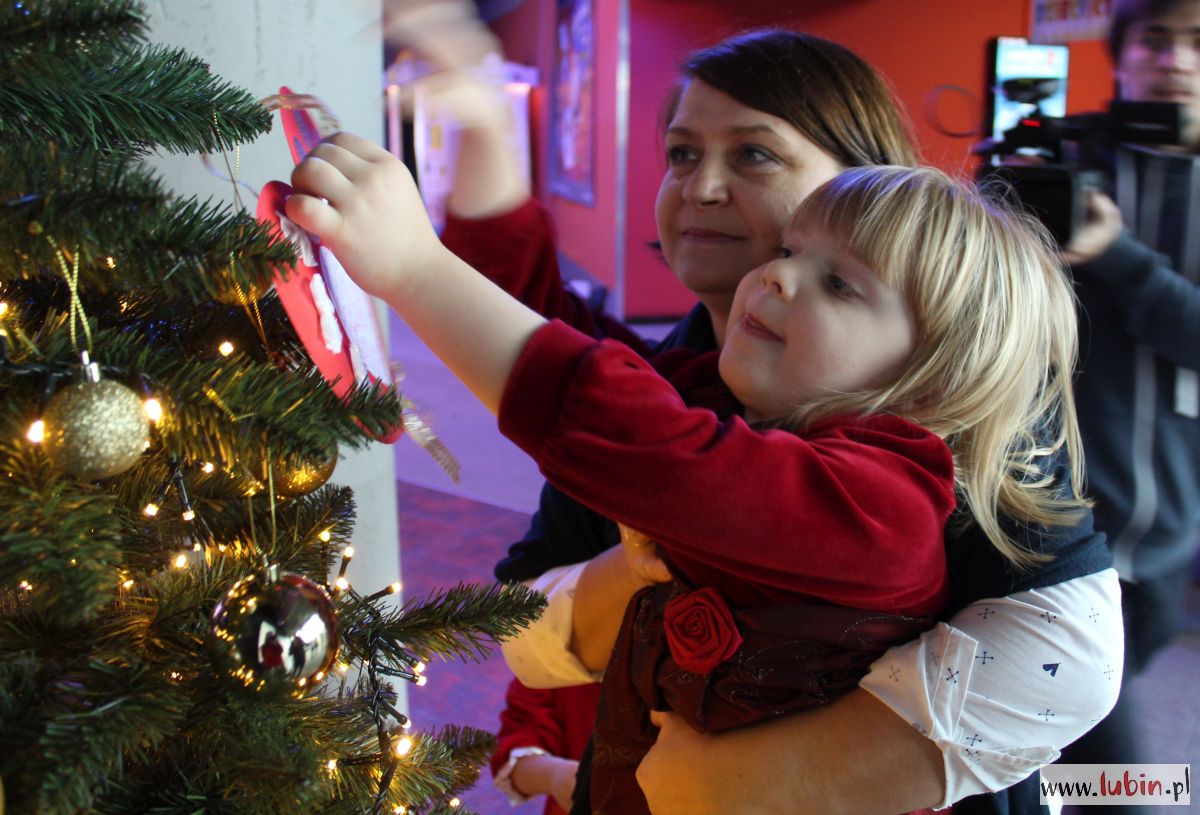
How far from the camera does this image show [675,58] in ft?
12.8

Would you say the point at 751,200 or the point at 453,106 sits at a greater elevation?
the point at 453,106

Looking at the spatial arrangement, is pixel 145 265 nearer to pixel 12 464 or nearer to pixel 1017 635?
pixel 12 464

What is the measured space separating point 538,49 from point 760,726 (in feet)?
28.7

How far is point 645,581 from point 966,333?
1.27 ft

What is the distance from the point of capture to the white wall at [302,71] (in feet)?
3.80

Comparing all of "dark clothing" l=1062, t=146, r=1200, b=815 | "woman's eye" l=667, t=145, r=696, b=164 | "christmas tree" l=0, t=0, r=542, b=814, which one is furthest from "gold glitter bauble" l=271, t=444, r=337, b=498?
"dark clothing" l=1062, t=146, r=1200, b=815

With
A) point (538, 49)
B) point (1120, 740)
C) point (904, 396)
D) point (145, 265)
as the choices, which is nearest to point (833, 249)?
point (904, 396)

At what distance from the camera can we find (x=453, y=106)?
1.12m

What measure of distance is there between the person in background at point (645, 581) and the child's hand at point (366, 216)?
0.44 metres

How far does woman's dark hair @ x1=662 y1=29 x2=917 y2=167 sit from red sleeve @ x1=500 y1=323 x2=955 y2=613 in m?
0.51

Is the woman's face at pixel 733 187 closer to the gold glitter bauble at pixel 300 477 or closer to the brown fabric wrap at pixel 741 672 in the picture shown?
the brown fabric wrap at pixel 741 672

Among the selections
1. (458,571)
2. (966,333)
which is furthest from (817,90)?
(458,571)

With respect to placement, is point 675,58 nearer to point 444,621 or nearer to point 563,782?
point 563,782

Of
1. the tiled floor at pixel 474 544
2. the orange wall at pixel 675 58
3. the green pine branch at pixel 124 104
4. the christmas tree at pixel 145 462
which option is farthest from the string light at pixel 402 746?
the orange wall at pixel 675 58
